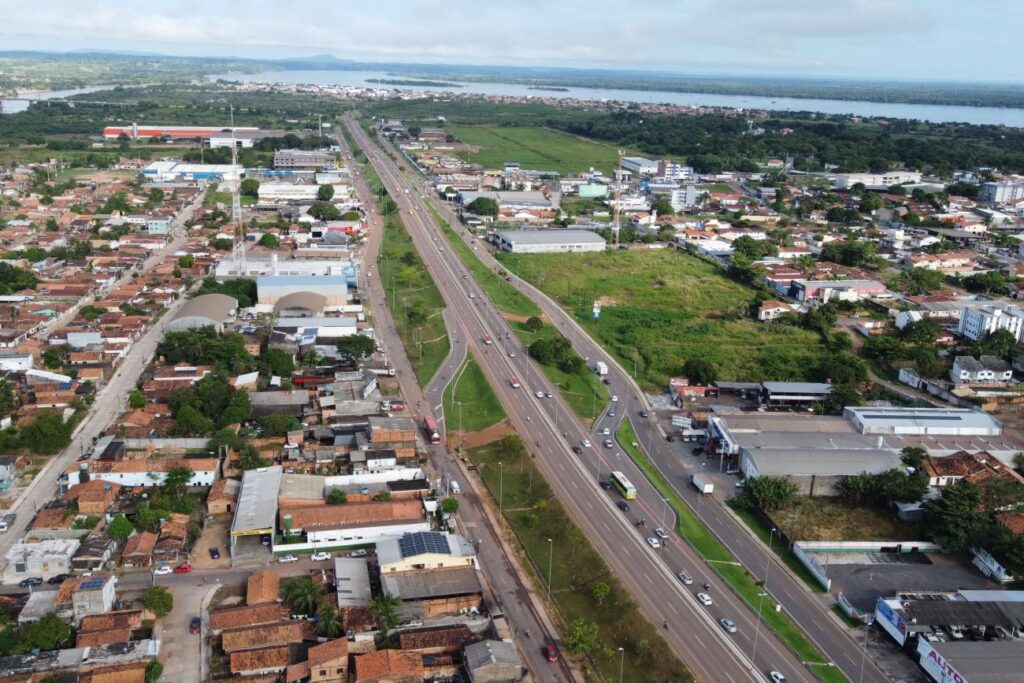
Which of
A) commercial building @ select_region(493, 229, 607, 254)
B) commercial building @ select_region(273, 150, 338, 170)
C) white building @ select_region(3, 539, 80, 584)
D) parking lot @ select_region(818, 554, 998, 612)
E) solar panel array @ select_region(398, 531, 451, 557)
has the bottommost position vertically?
white building @ select_region(3, 539, 80, 584)

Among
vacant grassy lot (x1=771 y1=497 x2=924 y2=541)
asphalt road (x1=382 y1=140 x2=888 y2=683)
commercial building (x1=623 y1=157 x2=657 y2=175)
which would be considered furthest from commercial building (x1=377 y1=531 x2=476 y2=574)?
commercial building (x1=623 y1=157 x2=657 y2=175)

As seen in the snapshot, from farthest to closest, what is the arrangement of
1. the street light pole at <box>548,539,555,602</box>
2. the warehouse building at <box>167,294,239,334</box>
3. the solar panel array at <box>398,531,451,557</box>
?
the warehouse building at <box>167,294,239,334</box> → the street light pole at <box>548,539,555,602</box> → the solar panel array at <box>398,531,451,557</box>

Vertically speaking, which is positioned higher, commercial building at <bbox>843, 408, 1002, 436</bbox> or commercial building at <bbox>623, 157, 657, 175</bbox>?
commercial building at <bbox>623, 157, 657, 175</bbox>

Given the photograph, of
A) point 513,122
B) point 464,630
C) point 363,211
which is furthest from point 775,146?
point 464,630

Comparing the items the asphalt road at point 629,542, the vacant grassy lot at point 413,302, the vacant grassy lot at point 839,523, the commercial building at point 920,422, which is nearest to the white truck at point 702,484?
the asphalt road at point 629,542

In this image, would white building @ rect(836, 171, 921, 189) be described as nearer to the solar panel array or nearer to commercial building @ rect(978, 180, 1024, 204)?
commercial building @ rect(978, 180, 1024, 204)

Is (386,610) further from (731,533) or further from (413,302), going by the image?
(413,302)

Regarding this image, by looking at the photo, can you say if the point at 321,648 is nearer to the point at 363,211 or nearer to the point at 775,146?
the point at 363,211
